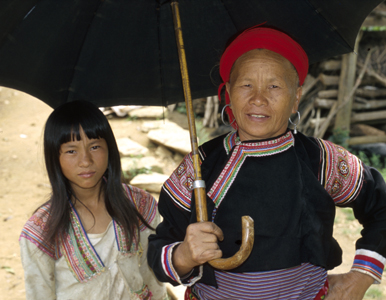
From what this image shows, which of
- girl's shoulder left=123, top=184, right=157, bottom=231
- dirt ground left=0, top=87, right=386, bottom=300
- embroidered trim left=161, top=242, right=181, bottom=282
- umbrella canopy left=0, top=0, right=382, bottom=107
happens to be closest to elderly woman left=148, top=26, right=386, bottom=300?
embroidered trim left=161, top=242, right=181, bottom=282

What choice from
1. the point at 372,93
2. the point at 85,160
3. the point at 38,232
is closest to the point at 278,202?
the point at 85,160

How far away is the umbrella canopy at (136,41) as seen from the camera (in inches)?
70.8

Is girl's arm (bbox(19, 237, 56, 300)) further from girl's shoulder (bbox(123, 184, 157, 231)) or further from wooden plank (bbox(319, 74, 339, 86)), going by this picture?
wooden plank (bbox(319, 74, 339, 86))

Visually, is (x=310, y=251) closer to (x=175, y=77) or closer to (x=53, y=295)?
(x=175, y=77)

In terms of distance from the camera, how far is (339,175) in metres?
1.65

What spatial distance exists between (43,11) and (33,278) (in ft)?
4.49

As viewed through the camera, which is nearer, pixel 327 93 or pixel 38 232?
pixel 38 232

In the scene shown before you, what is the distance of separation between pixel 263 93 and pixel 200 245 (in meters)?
0.72

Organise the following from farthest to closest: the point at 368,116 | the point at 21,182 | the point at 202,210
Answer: the point at 368,116 < the point at 21,182 < the point at 202,210

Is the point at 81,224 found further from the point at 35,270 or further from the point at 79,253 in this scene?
the point at 35,270

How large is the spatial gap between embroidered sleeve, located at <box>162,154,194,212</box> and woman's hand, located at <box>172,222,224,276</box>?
236 millimetres

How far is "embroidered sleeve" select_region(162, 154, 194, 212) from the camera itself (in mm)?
1651

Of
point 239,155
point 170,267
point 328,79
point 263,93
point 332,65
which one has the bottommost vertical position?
point 170,267

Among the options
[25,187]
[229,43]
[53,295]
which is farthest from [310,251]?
[25,187]
